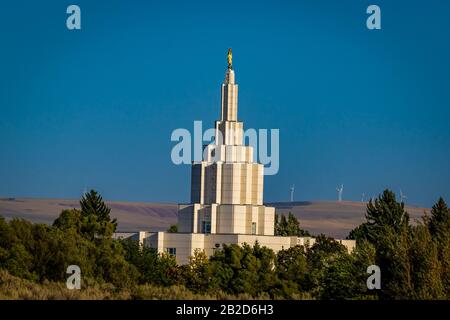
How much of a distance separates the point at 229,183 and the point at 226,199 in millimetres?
1721

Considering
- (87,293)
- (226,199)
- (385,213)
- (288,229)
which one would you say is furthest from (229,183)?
(87,293)

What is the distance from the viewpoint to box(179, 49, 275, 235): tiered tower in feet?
481

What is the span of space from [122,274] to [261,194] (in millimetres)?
50930

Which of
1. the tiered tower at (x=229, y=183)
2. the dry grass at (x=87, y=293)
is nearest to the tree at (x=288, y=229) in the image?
the tiered tower at (x=229, y=183)

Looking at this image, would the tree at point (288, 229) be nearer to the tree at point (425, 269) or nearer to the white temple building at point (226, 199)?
the white temple building at point (226, 199)

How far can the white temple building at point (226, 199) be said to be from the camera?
146125 millimetres

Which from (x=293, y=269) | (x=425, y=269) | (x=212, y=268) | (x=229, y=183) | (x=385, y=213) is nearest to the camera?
(x=425, y=269)

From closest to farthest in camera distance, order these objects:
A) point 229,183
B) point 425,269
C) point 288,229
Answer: point 425,269, point 229,183, point 288,229

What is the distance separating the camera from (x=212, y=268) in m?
109

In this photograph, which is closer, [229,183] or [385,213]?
[229,183]

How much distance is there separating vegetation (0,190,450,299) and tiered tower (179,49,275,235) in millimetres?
7184

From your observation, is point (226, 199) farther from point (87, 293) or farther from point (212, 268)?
point (87, 293)
